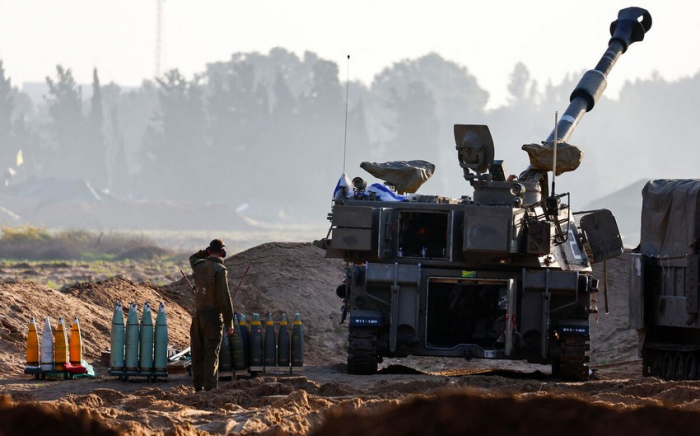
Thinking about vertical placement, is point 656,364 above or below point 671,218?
below

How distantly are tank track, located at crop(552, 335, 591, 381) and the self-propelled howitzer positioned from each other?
0.01 metres

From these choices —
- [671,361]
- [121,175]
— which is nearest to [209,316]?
[671,361]

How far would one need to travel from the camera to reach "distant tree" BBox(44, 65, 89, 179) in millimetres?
112625

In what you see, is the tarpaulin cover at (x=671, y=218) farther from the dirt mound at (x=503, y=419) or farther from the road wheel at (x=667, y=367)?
the dirt mound at (x=503, y=419)

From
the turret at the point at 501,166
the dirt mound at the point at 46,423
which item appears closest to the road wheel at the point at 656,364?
the turret at the point at 501,166

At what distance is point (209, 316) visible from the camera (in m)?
15.0

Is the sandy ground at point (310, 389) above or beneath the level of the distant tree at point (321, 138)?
beneath

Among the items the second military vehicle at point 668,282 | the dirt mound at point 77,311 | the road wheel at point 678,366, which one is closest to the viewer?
the second military vehicle at point 668,282

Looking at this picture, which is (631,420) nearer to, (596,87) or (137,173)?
(596,87)

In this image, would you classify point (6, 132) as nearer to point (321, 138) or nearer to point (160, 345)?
point (321, 138)

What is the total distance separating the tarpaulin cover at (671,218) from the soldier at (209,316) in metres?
6.42

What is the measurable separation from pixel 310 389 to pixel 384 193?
4754 millimetres

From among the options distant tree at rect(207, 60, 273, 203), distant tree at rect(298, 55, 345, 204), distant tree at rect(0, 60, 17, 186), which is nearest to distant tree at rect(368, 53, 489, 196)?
distant tree at rect(298, 55, 345, 204)

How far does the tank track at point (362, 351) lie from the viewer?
57.0 feet
